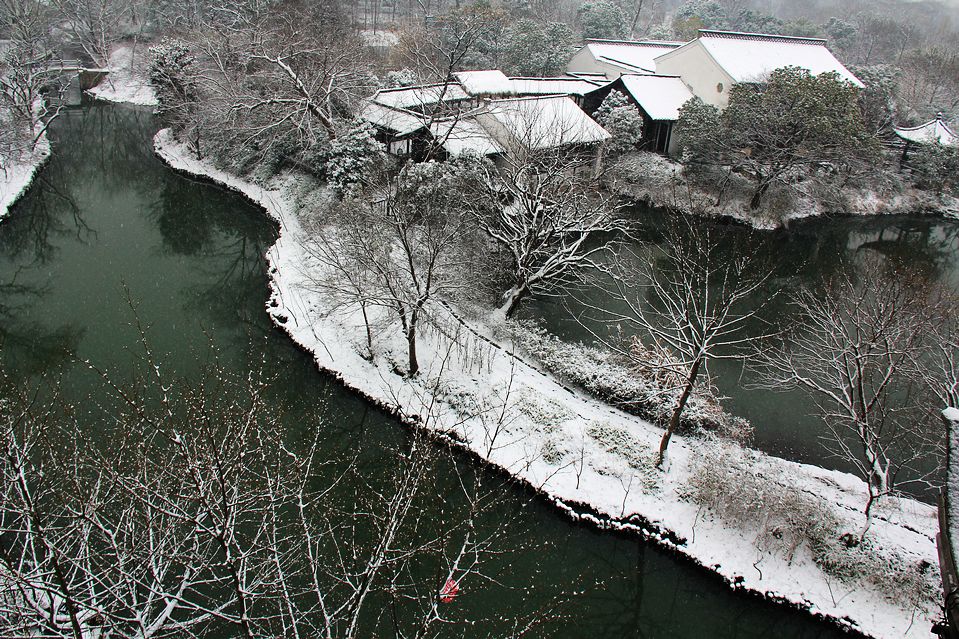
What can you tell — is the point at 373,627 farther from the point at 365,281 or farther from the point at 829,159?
the point at 829,159

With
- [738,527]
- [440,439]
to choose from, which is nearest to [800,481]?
[738,527]

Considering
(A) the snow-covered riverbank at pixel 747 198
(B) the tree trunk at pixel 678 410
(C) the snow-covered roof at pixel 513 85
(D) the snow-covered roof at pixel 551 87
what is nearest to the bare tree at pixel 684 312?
(B) the tree trunk at pixel 678 410

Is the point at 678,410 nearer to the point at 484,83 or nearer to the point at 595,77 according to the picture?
the point at 484,83

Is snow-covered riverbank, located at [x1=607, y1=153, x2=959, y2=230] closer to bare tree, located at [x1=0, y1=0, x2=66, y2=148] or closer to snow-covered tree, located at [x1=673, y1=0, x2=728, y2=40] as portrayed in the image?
bare tree, located at [x1=0, y1=0, x2=66, y2=148]

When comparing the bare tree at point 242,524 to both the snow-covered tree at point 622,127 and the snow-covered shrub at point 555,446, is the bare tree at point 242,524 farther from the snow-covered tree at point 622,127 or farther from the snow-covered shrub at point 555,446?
the snow-covered tree at point 622,127

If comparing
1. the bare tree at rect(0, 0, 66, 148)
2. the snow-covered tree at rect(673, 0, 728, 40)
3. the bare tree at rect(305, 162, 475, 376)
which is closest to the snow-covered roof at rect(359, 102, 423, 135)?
the bare tree at rect(305, 162, 475, 376)

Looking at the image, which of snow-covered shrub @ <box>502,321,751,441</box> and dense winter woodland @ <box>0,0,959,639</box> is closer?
dense winter woodland @ <box>0,0,959,639</box>

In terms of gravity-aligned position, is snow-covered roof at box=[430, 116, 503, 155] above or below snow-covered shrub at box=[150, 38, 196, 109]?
below

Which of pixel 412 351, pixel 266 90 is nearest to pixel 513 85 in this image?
pixel 266 90
